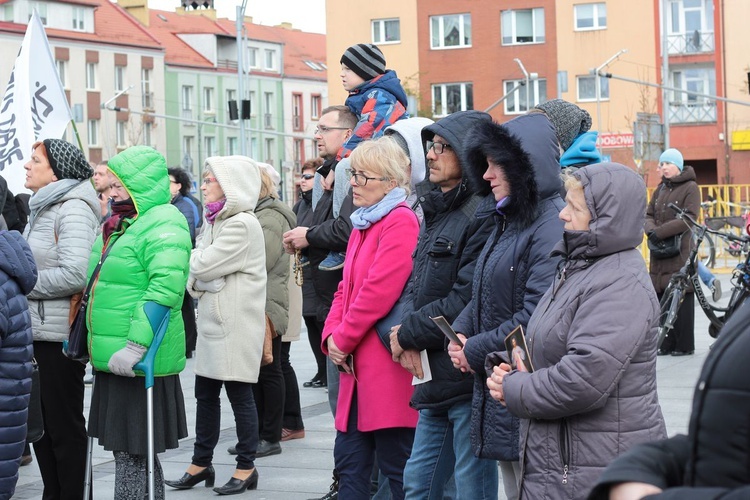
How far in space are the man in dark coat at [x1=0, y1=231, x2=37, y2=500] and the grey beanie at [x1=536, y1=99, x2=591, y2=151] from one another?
2451mm

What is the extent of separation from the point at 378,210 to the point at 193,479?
2537 mm

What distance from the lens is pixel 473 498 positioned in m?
5.22

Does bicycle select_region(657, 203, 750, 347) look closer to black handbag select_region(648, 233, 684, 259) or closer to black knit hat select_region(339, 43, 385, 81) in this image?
black handbag select_region(648, 233, 684, 259)

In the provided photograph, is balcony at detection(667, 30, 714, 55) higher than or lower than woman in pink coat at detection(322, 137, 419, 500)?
higher

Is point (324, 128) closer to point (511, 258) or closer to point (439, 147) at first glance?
point (439, 147)

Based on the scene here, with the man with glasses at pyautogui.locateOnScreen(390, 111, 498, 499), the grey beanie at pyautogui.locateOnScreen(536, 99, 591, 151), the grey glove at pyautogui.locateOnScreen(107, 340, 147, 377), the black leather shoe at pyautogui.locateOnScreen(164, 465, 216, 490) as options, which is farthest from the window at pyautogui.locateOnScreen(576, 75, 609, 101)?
the man with glasses at pyautogui.locateOnScreen(390, 111, 498, 499)

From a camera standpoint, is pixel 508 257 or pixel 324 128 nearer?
pixel 508 257

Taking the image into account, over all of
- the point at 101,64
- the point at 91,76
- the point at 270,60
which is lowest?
the point at 91,76

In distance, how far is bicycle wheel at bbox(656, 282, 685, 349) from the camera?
12.2 meters

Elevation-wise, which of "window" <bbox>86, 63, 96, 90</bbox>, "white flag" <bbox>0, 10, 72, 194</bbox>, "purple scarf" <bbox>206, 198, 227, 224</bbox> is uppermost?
"window" <bbox>86, 63, 96, 90</bbox>

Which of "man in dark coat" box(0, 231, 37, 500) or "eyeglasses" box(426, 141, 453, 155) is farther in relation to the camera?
"eyeglasses" box(426, 141, 453, 155)

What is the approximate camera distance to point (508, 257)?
15.5 ft

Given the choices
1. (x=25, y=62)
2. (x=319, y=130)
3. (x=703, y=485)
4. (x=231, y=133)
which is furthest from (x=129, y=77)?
(x=703, y=485)

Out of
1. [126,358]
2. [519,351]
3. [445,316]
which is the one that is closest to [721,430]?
[519,351]
